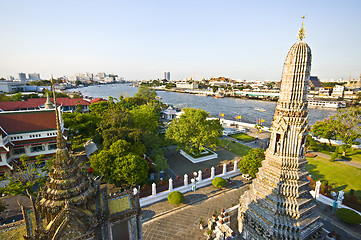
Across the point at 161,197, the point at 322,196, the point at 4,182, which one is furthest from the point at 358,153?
the point at 4,182

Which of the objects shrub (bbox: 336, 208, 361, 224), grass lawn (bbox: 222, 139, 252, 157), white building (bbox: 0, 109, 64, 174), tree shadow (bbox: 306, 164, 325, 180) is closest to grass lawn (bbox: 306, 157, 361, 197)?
tree shadow (bbox: 306, 164, 325, 180)

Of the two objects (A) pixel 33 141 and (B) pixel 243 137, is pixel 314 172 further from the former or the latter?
(A) pixel 33 141

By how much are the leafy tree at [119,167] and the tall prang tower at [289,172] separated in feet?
32.8

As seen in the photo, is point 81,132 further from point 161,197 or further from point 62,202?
point 62,202

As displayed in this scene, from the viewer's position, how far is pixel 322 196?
1766cm

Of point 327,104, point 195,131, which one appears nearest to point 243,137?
point 195,131

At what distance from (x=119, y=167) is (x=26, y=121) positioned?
46.0ft

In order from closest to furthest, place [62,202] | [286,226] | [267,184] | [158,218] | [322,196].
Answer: [62,202], [286,226], [267,184], [158,218], [322,196]

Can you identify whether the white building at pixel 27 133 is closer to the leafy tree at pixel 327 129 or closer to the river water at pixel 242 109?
the leafy tree at pixel 327 129

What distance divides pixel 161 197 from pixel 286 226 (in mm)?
10770

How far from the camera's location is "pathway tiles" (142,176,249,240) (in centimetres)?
1405

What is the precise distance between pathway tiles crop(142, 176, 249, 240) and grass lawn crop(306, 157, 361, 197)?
33.0ft

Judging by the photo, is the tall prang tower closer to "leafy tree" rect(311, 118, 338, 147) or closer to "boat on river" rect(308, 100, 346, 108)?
"leafy tree" rect(311, 118, 338, 147)

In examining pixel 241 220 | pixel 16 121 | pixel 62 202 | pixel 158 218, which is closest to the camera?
pixel 62 202
